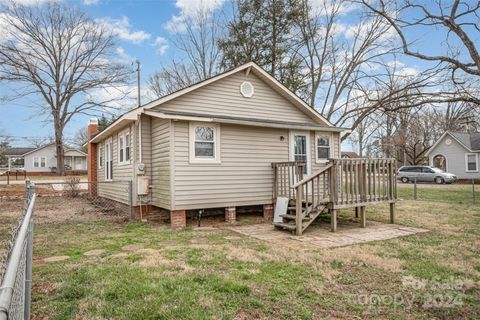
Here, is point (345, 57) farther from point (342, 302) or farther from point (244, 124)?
point (342, 302)

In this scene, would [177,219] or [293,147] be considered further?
[293,147]

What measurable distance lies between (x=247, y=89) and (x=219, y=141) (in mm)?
2379

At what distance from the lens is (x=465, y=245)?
612cm

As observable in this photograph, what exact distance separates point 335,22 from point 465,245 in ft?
60.7

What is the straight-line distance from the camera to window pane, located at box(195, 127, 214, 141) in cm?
872

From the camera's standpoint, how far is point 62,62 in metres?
30.6

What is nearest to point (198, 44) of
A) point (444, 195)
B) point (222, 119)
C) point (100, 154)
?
point (100, 154)

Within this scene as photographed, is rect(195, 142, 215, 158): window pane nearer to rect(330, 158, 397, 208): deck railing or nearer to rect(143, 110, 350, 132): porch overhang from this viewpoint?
rect(143, 110, 350, 132): porch overhang

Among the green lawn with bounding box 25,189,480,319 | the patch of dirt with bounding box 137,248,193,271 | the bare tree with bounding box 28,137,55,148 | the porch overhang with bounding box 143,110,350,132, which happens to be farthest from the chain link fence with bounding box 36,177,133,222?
the bare tree with bounding box 28,137,55,148

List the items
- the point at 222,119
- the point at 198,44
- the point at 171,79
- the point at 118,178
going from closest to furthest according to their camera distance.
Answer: the point at 222,119 < the point at 118,178 < the point at 198,44 < the point at 171,79

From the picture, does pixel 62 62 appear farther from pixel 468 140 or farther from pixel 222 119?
pixel 468 140

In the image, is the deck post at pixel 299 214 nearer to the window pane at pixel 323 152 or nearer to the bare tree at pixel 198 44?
the window pane at pixel 323 152

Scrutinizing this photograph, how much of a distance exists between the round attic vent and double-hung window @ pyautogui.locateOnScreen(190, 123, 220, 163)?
1.92 metres

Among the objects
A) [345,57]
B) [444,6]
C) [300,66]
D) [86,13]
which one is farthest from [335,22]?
[86,13]
